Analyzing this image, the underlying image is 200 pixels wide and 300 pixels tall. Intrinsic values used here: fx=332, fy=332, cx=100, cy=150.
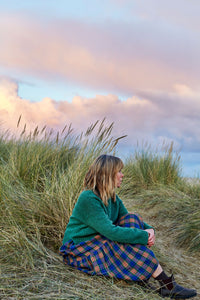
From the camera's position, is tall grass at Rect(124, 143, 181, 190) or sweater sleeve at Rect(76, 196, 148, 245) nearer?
sweater sleeve at Rect(76, 196, 148, 245)

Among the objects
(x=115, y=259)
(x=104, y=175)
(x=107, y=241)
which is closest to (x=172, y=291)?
(x=115, y=259)

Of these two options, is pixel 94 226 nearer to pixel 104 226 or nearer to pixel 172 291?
pixel 104 226

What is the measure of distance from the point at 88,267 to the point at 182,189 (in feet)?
12.7

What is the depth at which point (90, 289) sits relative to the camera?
7.61 feet

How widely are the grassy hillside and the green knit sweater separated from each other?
12.3 inches

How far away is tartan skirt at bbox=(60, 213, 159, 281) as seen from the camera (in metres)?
2.48

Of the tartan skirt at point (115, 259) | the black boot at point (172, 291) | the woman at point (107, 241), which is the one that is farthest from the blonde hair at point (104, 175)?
the black boot at point (172, 291)

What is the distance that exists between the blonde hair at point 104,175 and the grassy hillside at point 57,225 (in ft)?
2.16

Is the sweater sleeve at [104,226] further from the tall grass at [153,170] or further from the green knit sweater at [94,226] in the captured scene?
the tall grass at [153,170]

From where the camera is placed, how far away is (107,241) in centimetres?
254

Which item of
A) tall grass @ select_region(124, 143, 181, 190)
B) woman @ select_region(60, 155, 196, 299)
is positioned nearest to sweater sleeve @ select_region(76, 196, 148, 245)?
woman @ select_region(60, 155, 196, 299)

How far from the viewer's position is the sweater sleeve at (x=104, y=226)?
2406mm

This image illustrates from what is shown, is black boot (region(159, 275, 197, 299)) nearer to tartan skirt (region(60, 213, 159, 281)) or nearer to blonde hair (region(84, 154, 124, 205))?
tartan skirt (region(60, 213, 159, 281))

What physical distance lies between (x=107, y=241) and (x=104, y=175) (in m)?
0.51
